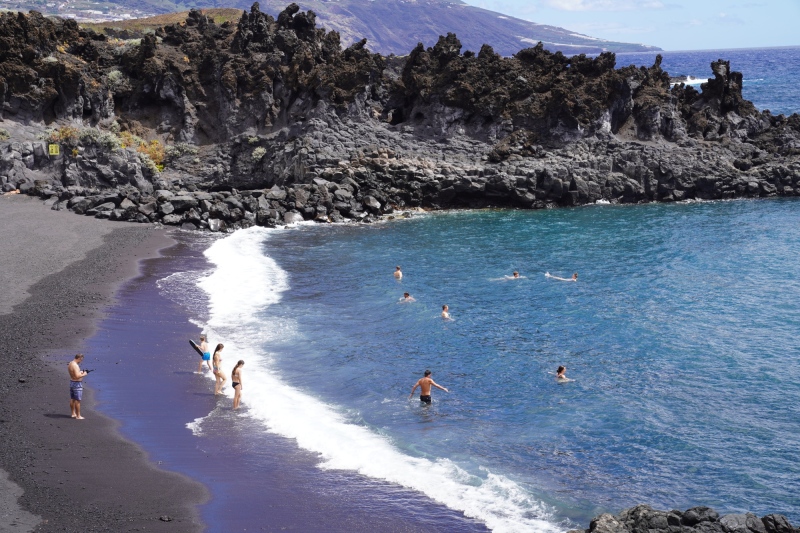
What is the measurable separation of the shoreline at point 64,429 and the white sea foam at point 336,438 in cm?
295

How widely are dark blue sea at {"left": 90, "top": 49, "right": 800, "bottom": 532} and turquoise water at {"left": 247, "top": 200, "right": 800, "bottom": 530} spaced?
0.27 ft

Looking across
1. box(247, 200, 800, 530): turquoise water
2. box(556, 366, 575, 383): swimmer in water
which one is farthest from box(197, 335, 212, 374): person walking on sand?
box(556, 366, 575, 383): swimmer in water

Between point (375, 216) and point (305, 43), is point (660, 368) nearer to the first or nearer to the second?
point (375, 216)

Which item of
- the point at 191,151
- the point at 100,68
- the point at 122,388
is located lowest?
the point at 122,388

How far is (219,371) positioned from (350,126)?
1513 inches

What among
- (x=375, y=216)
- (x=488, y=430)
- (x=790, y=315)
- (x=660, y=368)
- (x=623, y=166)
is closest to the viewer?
(x=488, y=430)

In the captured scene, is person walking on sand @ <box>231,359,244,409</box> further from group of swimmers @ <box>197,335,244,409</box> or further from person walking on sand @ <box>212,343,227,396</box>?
person walking on sand @ <box>212,343,227,396</box>

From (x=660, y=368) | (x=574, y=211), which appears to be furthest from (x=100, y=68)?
(x=660, y=368)

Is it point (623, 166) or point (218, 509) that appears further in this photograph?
point (623, 166)

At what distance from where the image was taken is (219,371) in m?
22.6

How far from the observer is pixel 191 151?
5975 centimetres

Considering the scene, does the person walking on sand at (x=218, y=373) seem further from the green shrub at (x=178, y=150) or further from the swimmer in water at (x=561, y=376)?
the green shrub at (x=178, y=150)

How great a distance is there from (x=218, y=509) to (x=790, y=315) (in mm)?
24049

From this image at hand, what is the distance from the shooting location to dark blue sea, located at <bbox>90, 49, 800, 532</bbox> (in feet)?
55.5
